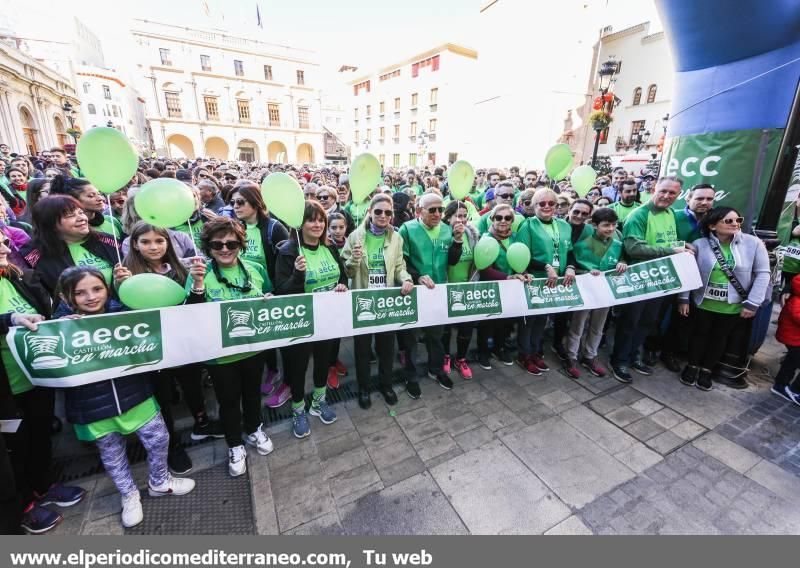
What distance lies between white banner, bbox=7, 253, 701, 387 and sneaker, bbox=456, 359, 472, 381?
830 mm

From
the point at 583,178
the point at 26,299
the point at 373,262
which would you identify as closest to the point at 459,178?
the point at 373,262

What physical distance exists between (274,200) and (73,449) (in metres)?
2.71

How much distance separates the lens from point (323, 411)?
3359 millimetres

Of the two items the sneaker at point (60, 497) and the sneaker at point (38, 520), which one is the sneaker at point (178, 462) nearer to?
the sneaker at point (60, 497)

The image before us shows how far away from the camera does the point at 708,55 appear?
13.6 ft

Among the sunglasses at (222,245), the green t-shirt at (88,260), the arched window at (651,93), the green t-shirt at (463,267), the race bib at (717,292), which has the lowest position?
the race bib at (717,292)

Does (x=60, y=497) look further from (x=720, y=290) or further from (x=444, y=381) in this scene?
(x=720, y=290)

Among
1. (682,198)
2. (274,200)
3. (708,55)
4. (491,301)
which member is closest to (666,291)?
(682,198)

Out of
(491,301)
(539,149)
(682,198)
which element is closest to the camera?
(491,301)

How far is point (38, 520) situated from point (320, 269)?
246cm

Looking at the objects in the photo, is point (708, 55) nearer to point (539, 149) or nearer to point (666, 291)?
point (666, 291)

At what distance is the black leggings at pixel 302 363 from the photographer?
120 inches

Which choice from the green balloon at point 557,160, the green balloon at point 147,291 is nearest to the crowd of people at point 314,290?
the green balloon at point 147,291

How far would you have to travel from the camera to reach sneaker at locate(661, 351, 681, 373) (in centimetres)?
434
